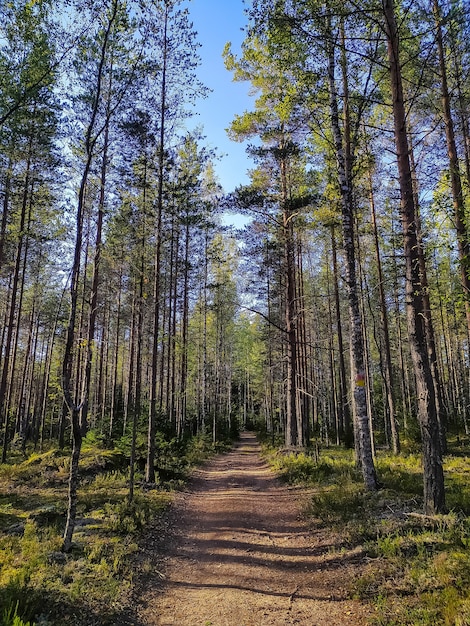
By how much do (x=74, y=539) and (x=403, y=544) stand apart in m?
5.05

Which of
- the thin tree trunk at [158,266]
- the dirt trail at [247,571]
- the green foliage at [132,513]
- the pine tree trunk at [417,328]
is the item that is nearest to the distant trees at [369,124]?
the pine tree trunk at [417,328]

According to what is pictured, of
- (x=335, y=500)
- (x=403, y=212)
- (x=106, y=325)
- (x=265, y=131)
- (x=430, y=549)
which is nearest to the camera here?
(x=430, y=549)

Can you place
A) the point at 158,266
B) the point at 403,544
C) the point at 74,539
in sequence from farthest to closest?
the point at 158,266 < the point at 74,539 < the point at 403,544

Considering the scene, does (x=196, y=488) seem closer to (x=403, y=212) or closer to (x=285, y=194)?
(x=403, y=212)

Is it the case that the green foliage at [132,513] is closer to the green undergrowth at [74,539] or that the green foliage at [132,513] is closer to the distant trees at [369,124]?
the green undergrowth at [74,539]

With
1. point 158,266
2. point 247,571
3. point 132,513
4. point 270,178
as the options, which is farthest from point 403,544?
point 270,178

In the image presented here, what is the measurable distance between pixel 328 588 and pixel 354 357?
16.7 ft

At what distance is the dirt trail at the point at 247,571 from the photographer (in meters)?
4.22

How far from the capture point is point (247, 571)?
17.7 feet

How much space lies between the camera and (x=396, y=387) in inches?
1585

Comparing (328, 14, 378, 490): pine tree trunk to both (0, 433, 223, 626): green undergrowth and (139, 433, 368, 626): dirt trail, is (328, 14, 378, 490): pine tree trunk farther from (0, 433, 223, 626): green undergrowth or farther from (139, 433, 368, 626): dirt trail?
(0, 433, 223, 626): green undergrowth

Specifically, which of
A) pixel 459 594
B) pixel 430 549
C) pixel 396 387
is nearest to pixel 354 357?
pixel 430 549

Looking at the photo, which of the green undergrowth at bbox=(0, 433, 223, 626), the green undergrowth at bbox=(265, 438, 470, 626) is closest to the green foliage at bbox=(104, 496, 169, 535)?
the green undergrowth at bbox=(0, 433, 223, 626)

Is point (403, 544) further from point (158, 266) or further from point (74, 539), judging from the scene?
point (158, 266)
